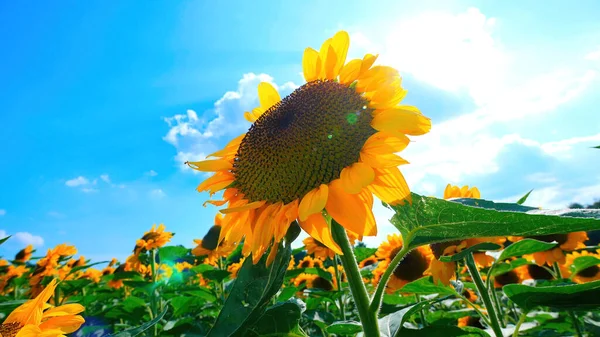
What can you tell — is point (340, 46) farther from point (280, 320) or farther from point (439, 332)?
point (439, 332)

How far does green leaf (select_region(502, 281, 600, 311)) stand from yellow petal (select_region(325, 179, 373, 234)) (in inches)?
26.0

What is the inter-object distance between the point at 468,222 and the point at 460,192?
2029mm

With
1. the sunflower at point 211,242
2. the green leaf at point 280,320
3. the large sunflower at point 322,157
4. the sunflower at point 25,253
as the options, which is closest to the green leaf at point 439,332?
the green leaf at point 280,320

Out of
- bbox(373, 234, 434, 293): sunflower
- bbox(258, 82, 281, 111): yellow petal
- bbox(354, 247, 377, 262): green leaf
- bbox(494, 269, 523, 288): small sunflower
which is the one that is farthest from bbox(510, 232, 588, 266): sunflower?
bbox(258, 82, 281, 111): yellow petal

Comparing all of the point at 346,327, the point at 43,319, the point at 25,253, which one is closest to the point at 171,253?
the point at 43,319

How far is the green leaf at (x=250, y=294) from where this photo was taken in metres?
1.26

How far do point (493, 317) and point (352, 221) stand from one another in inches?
51.1

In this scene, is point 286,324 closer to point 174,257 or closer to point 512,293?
point 512,293

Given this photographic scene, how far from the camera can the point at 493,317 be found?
2184 millimetres

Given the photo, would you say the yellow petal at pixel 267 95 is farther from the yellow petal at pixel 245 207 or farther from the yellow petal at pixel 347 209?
the yellow petal at pixel 347 209

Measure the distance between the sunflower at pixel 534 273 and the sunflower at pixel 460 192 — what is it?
336 centimetres

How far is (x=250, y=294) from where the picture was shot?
4.54 feet

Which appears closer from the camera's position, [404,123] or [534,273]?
[404,123]

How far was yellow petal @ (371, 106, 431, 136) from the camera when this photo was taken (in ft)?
4.65
